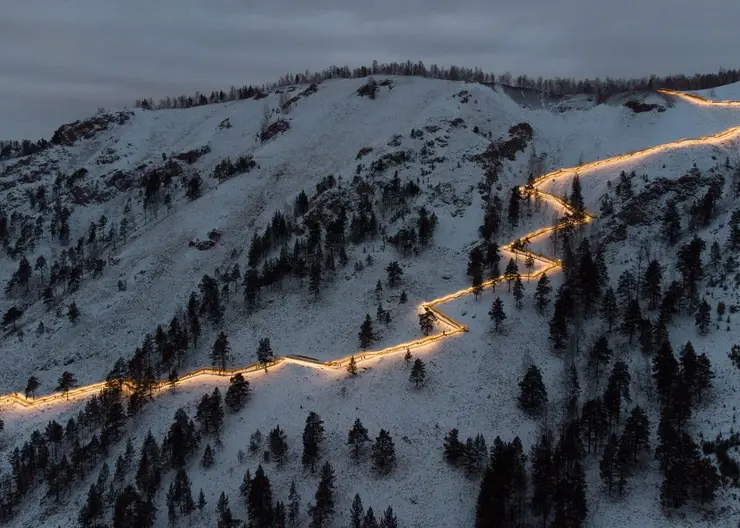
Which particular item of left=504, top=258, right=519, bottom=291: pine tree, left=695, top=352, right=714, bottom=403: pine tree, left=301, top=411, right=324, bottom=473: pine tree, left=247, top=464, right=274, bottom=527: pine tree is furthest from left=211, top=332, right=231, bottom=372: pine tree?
left=695, top=352, right=714, bottom=403: pine tree

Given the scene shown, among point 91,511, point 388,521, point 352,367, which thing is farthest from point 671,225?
point 91,511

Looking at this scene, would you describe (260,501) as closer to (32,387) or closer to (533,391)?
(533,391)

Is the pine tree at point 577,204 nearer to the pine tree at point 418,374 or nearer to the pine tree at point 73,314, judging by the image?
the pine tree at point 418,374

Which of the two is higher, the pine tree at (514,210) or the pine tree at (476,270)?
the pine tree at (514,210)

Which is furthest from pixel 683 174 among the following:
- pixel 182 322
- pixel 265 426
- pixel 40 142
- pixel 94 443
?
pixel 40 142

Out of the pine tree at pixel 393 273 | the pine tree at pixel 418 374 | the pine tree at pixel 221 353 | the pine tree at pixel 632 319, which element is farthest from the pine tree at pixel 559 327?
the pine tree at pixel 221 353

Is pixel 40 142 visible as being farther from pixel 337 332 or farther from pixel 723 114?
pixel 723 114
